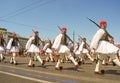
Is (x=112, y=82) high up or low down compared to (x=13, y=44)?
down

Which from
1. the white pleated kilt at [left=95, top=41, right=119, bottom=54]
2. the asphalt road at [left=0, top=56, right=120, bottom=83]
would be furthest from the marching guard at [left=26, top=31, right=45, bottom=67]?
the white pleated kilt at [left=95, top=41, right=119, bottom=54]

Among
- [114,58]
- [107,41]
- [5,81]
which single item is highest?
[107,41]

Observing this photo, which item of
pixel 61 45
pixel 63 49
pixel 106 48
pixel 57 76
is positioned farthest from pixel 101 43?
pixel 61 45

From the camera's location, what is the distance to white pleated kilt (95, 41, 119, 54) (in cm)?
1116

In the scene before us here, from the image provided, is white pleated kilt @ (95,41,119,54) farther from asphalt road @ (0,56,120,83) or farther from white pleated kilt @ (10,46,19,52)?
white pleated kilt @ (10,46,19,52)

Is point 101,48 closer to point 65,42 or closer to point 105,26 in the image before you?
point 105,26

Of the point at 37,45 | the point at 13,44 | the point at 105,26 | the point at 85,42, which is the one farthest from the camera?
the point at 85,42

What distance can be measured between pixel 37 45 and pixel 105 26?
706cm

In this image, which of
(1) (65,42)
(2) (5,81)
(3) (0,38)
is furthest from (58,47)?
(3) (0,38)

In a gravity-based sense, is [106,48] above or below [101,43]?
below

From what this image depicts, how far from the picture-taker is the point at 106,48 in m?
11.4

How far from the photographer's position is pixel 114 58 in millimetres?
11078

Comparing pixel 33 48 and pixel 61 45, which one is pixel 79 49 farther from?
pixel 61 45

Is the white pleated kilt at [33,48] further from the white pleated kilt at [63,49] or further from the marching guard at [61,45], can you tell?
the white pleated kilt at [63,49]
